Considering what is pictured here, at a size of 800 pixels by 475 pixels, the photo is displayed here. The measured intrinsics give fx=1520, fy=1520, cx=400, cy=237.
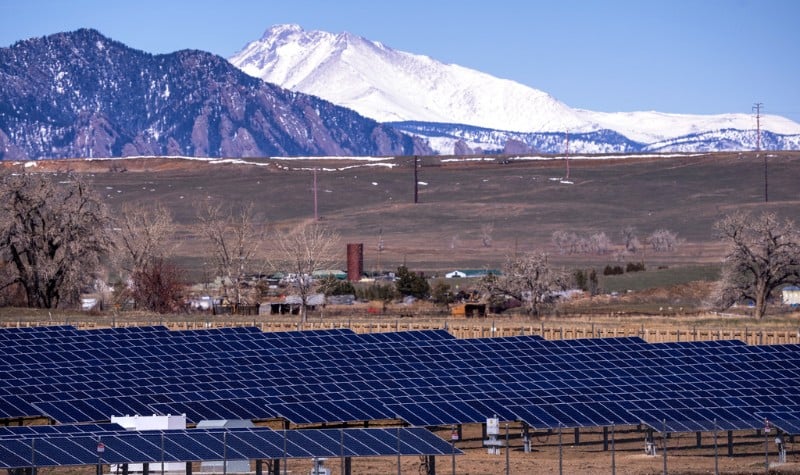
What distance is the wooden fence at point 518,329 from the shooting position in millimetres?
70125

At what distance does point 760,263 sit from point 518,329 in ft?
67.7

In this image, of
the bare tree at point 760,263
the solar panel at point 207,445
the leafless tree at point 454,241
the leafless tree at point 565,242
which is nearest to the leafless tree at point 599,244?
the leafless tree at point 565,242

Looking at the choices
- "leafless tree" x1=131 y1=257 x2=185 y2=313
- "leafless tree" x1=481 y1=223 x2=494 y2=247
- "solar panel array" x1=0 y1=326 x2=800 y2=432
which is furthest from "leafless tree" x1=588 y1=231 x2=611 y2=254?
"solar panel array" x1=0 y1=326 x2=800 y2=432

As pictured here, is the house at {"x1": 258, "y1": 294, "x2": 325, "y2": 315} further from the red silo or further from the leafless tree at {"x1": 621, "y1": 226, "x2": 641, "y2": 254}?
the leafless tree at {"x1": 621, "y1": 226, "x2": 641, "y2": 254}

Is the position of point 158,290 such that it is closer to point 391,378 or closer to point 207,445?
point 391,378

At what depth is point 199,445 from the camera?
111 feet

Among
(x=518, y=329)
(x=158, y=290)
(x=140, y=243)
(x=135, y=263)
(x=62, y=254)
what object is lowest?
(x=518, y=329)

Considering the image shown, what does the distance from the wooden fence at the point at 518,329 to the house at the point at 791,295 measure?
30690mm

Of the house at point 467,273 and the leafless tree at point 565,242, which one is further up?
the leafless tree at point 565,242

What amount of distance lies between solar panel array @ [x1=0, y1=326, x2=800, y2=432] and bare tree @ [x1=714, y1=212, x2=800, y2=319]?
32098 mm

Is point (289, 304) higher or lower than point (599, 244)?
lower

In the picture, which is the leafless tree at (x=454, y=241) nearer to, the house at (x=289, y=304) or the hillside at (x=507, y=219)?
the hillside at (x=507, y=219)

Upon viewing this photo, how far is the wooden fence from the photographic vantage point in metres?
70.1

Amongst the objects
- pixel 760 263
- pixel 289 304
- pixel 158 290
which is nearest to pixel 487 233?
pixel 289 304
